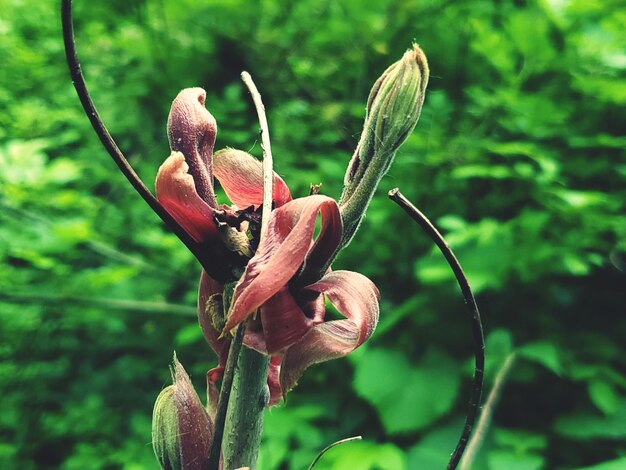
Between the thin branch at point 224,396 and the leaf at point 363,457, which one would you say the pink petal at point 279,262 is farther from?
the leaf at point 363,457

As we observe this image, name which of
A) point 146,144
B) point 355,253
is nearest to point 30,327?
point 146,144

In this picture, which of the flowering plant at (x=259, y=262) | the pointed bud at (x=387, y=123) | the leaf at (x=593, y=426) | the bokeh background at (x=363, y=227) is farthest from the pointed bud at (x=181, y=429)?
the leaf at (x=593, y=426)

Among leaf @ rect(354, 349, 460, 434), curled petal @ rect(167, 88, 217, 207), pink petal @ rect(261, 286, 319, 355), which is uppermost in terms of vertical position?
curled petal @ rect(167, 88, 217, 207)

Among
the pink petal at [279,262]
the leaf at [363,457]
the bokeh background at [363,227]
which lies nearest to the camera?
the pink petal at [279,262]

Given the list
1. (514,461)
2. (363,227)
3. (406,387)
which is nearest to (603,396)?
(514,461)

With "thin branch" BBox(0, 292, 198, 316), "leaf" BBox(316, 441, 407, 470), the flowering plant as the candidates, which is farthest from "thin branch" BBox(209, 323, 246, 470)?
"thin branch" BBox(0, 292, 198, 316)

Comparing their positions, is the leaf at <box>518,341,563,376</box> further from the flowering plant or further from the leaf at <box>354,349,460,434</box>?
the flowering plant
